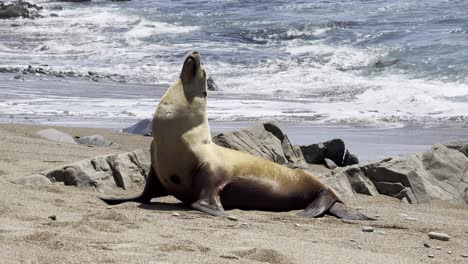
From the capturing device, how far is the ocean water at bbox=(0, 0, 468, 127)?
1573cm

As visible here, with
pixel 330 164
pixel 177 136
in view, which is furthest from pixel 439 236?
pixel 330 164

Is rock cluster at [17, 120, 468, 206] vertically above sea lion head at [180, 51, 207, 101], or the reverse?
sea lion head at [180, 51, 207, 101]

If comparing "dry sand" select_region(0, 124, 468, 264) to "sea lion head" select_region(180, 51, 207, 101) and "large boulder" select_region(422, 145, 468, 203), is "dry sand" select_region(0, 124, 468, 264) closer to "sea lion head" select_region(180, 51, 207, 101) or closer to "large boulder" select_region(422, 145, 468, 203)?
"large boulder" select_region(422, 145, 468, 203)

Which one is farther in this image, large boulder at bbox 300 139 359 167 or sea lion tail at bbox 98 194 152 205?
large boulder at bbox 300 139 359 167

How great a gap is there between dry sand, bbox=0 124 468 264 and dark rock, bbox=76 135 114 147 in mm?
2875

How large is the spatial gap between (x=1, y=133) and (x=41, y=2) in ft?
130

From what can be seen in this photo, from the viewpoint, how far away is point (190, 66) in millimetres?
7293

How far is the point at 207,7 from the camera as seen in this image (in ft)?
134

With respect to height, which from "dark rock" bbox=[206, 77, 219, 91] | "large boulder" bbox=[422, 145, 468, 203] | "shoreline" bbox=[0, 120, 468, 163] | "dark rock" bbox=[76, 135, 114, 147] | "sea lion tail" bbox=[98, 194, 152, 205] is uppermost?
"sea lion tail" bbox=[98, 194, 152, 205]

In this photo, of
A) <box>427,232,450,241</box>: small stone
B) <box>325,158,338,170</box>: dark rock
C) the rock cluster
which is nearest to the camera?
<box>427,232,450,241</box>: small stone

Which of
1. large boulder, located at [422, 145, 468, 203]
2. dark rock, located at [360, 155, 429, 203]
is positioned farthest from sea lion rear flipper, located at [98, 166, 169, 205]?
large boulder, located at [422, 145, 468, 203]

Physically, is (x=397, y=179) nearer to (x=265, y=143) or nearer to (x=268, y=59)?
(x=265, y=143)

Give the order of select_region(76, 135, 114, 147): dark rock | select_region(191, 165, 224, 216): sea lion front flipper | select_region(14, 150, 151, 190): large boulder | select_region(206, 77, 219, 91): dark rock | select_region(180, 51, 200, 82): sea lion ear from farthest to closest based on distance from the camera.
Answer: select_region(206, 77, 219, 91): dark rock
select_region(76, 135, 114, 147): dark rock
select_region(14, 150, 151, 190): large boulder
select_region(180, 51, 200, 82): sea lion ear
select_region(191, 165, 224, 216): sea lion front flipper

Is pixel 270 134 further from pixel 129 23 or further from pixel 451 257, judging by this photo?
pixel 129 23
